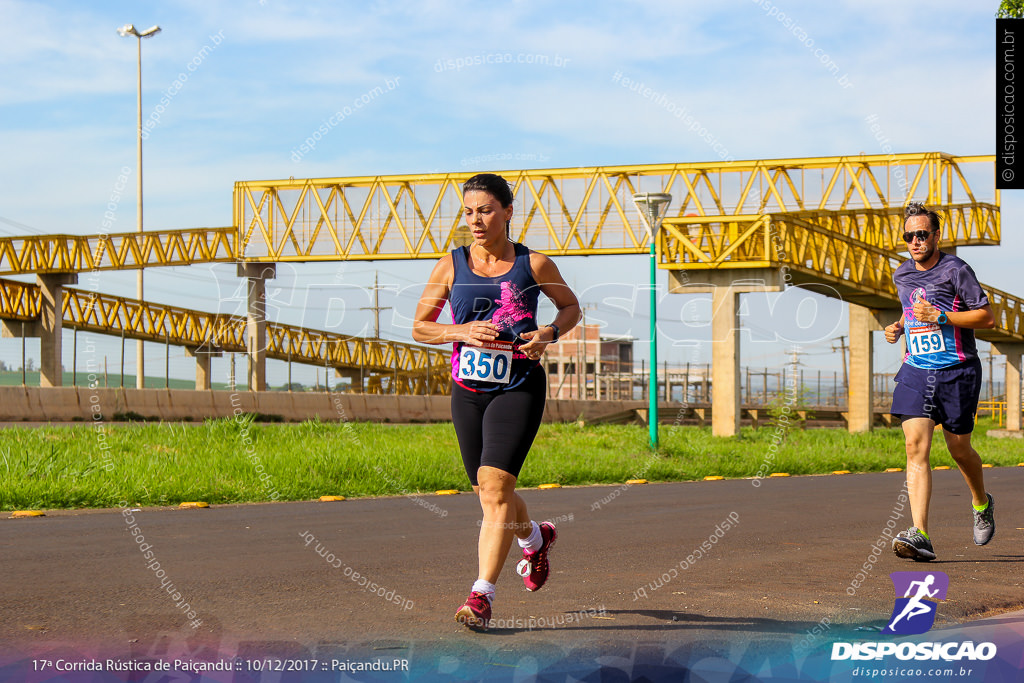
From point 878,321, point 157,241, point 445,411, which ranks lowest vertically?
point 445,411

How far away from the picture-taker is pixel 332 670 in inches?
178

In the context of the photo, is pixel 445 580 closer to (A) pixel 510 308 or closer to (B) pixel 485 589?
(B) pixel 485 589

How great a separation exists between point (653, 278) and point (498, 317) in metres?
14.8

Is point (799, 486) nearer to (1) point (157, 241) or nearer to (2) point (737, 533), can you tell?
(2) point (737, 533)

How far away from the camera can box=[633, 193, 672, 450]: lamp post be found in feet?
65.0

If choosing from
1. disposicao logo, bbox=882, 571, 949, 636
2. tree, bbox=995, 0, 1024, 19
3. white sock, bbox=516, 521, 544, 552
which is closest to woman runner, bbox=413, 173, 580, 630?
white sock, bbox=516, 521, 544, 552

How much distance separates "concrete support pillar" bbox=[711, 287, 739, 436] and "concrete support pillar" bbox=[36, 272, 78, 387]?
31548mm

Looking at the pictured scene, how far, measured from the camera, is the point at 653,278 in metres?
20.0

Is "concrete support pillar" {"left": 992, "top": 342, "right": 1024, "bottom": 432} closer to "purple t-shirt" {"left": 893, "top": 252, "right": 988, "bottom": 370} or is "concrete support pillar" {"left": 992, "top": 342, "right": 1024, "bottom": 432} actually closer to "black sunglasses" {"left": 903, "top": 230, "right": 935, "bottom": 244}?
"purple t-shirt" {"left": 893, "top": 252, "right": 988, "bottom": 370}

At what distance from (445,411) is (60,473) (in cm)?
2746

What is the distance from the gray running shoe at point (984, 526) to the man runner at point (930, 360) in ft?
2.04

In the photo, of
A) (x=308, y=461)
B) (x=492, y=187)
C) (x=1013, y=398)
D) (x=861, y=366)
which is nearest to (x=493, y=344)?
(x=492, y=187)

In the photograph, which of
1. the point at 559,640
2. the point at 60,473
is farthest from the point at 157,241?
the point at 559,640

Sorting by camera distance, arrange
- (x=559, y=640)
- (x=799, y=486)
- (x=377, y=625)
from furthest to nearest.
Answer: (x=799, y=486) < (x=377, y=625) < (x=559, y=640)
